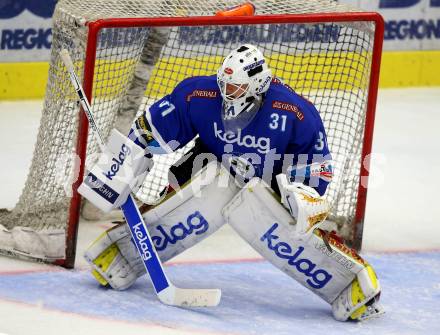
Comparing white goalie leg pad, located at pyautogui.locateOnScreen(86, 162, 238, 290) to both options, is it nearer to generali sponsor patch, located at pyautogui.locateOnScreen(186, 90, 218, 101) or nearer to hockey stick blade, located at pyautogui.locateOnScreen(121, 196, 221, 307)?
hockey stick blade, located at pyautogui.locateOnScreen(121, 196, 221, 307)

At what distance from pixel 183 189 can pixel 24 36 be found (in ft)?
11.0

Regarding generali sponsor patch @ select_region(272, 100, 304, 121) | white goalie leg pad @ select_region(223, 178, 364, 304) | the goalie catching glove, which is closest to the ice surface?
white goalie leg pad @ select_region(223, 178, 364, 304)

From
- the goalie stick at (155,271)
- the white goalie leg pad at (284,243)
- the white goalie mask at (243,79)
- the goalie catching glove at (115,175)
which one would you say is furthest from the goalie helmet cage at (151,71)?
the white goalie leg pad at (284,243)

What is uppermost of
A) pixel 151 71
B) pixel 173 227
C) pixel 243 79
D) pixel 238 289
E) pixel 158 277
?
pixel 243 79

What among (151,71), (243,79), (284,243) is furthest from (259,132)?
(151,71)

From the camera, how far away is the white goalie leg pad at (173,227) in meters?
4.22

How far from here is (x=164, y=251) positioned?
438 cm

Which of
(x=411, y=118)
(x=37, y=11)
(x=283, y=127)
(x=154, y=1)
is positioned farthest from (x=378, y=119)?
(x=283, y=127)

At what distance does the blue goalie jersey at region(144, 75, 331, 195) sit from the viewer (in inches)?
167

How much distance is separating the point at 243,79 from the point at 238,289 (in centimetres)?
89

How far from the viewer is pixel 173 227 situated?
4305 millimetres

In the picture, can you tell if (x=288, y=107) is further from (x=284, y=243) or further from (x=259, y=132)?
(x=284, y=243)

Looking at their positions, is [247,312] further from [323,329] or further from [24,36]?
[24,36]

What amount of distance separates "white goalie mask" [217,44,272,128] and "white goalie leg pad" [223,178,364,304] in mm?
275
